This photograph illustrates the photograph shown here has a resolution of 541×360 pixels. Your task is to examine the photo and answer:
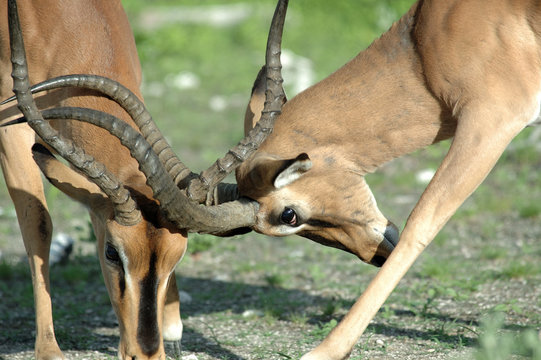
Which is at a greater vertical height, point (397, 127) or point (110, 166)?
point (397, 127)

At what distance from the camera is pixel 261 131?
5.32 m

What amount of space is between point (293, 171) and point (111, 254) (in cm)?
119

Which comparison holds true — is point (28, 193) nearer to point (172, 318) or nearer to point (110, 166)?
point (110, 166)

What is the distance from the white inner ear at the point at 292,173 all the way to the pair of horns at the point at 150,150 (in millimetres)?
236

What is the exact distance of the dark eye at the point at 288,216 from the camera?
5.35 m

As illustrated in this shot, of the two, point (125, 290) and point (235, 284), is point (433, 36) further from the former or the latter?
point (235, 284)

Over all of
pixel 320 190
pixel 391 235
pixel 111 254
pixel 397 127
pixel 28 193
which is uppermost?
pixel 397 127

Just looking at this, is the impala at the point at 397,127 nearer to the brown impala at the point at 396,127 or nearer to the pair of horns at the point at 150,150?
the brown impala at the point at 396,127

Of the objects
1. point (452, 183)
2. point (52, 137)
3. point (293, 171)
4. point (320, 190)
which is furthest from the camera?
point (320, 190)

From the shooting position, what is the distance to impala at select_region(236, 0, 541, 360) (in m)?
4.96

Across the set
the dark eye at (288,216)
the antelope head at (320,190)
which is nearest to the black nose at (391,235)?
the antelope head at (320,190)

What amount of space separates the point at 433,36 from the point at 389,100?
1.64ft

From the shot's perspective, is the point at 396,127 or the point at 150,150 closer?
the point at 150,150

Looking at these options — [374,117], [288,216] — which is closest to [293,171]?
[288,216]
